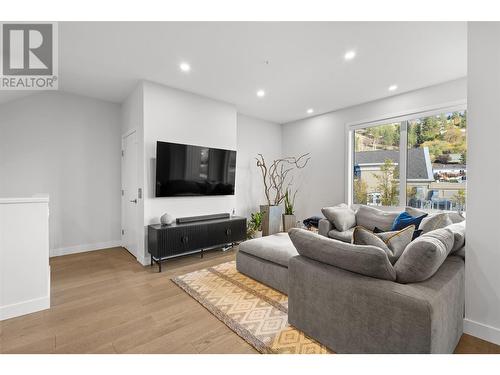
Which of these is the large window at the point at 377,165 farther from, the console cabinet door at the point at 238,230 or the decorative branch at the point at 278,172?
the console cabinet door at the point at 238,230

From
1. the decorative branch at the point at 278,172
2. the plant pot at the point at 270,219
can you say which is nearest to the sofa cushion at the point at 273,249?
the plant pot at the point at 270,219

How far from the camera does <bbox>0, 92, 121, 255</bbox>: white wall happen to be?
11.1 feet

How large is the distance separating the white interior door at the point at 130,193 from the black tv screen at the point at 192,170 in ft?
1.68

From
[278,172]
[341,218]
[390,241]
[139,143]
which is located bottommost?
[341,218]

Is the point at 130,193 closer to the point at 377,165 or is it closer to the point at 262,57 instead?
the point at 262,57

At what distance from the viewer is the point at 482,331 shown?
170 cm

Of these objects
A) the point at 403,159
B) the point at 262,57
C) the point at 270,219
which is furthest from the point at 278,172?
the point at 262,57

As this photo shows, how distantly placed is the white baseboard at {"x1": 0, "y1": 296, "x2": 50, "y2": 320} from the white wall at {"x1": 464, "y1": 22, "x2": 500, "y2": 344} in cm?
354

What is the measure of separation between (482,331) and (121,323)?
2775mm

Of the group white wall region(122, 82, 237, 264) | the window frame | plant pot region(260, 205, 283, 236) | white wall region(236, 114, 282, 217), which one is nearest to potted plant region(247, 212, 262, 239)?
plant pot region(260, 205, 283, 236)

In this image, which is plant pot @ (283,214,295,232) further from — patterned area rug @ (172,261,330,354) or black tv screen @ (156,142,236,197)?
patterned area rug @ (172,261,330,354)

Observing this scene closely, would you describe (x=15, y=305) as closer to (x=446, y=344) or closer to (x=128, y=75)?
(x=128, y=75)

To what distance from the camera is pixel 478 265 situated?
5.68 ft

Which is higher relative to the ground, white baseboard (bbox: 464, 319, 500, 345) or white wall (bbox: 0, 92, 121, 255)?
white wall (bbox: 0, 92, 121, 255)
